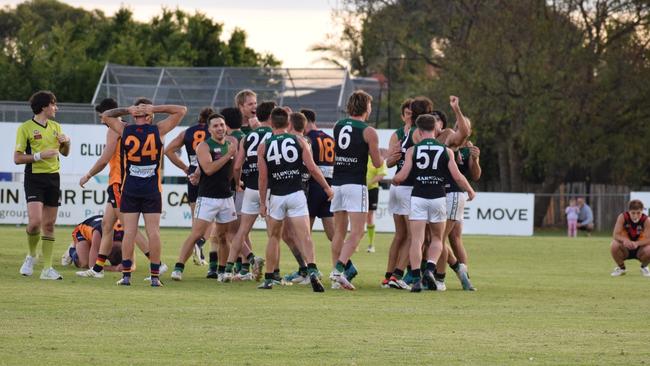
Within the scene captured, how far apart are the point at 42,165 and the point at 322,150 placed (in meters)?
3.79

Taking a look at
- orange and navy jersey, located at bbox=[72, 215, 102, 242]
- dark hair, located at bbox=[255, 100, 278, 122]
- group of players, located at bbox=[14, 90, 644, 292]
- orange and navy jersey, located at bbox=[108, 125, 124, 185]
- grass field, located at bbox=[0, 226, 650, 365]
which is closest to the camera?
grass field, located at bbox=[0, 226, 650, 365]

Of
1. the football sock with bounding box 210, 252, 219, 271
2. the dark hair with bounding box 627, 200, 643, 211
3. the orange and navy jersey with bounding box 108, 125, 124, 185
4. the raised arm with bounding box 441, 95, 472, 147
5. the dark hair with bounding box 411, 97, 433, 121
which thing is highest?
Result: the dark hair with bounding box 411, 97, 433, 121

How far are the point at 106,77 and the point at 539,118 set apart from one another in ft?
53.1

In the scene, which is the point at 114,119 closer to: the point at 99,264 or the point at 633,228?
the point at 99,264

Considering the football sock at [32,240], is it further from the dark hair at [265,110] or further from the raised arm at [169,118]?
the dark hair at [265,110]

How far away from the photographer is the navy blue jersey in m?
17.7

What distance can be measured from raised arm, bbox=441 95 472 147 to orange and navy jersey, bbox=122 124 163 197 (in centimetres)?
354

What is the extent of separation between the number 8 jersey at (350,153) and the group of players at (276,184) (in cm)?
1

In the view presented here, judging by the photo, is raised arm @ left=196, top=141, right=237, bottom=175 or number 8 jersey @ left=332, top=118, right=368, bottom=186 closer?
number 8 jersey @ left=332, top=118, right=368, bottom=186

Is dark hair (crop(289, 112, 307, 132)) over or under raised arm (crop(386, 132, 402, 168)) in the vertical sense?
over

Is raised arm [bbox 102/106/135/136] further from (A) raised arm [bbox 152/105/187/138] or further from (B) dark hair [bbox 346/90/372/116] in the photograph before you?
(B) dark hair [bbox 346/90/372/116]

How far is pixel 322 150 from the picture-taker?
58.4ft

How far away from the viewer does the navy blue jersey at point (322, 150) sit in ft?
58.2

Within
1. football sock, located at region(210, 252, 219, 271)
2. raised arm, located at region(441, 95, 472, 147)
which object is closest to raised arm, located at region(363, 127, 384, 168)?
raised arm, located at region(441, 95, 472, 147)
